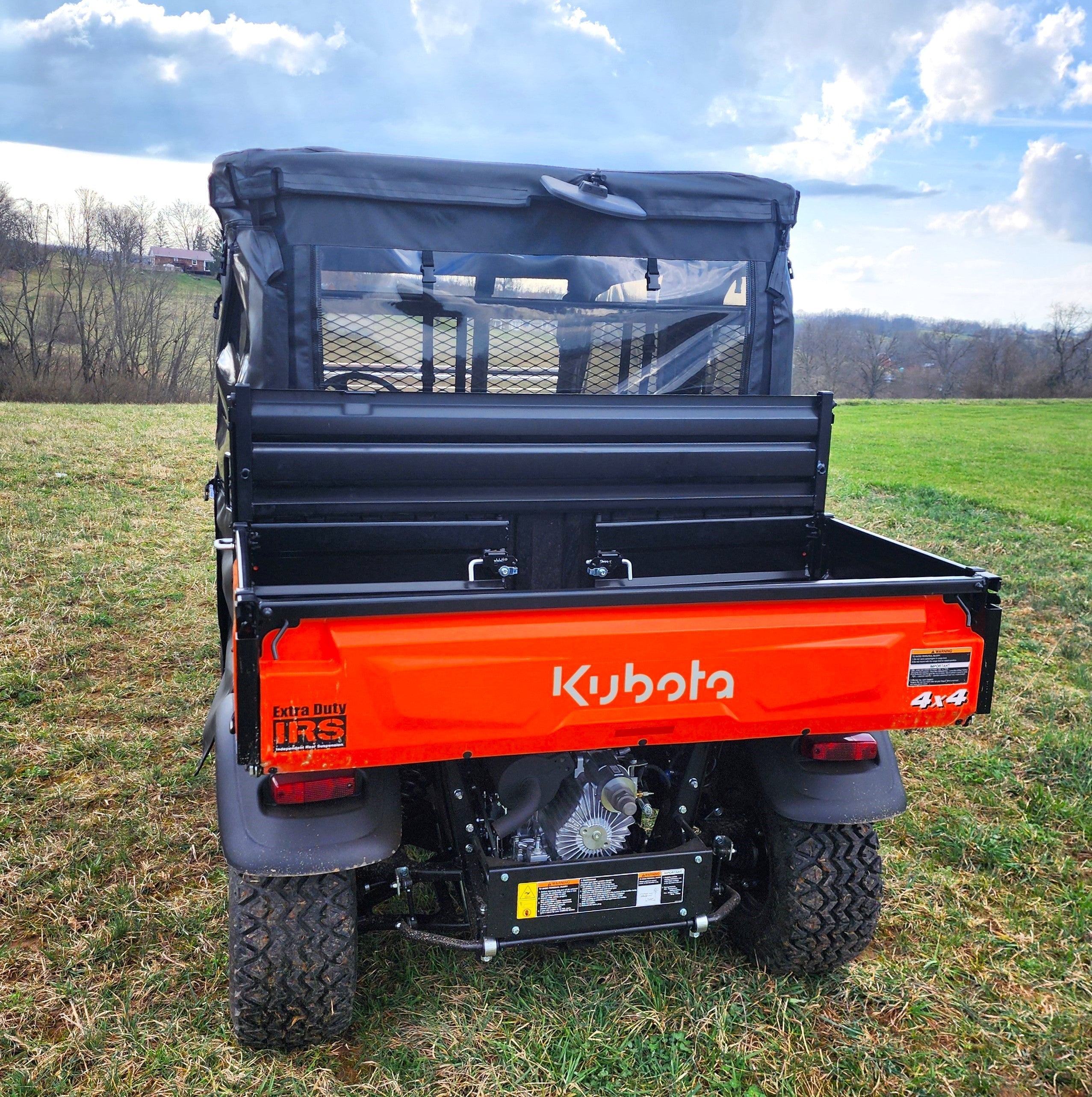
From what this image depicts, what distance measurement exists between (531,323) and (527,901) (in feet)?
6.27

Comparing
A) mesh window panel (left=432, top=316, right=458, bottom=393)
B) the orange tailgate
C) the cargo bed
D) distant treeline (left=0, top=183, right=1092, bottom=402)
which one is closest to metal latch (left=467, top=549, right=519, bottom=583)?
the cargo bed

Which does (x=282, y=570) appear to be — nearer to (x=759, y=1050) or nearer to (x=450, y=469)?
(x=450, y=469)

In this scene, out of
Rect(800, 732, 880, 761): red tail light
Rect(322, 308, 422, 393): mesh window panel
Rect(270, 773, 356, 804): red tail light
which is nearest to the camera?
Rect(270, 773, 356, 804): red tail light

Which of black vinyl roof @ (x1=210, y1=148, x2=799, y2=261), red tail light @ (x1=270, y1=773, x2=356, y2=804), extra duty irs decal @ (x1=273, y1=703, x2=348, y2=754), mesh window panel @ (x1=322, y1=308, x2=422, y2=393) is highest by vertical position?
black vinyl roof @ (x1=210, y1=148, x2=799, y2=261)

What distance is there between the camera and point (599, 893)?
2.50 m

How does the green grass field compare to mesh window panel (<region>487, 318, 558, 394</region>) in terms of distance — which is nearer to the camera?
the green grass field

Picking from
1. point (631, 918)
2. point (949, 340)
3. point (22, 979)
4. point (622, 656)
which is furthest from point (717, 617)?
point (949, 340)

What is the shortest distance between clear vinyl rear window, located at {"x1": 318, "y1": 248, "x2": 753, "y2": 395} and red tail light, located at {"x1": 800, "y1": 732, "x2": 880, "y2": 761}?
1323 mm

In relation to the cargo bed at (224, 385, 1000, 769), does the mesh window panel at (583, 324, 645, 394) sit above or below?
above

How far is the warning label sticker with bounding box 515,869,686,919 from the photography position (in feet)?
8.05

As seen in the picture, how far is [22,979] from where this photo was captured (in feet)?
9.23

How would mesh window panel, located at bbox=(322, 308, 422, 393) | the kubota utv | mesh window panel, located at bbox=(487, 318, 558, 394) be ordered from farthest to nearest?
1. mesh window panel, located at bbox=(487, 318, 558, 394)
2. mesh window panel, located at bbox=(322, 308, 422, 393)
3. the kubota utv

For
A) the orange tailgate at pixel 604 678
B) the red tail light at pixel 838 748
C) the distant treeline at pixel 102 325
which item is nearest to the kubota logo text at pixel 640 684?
the orange tailgate at pixel 604 678

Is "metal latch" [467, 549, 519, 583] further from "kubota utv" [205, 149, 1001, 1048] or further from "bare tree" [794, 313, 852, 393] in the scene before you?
"bare tree" [794, 313, 852, 393]
